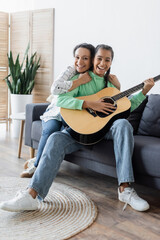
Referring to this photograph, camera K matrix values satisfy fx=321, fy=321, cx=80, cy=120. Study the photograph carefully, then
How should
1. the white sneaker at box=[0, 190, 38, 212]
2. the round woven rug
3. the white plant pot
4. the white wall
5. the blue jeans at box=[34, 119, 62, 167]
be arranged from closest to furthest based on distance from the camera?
the round woven rug → the white sneaker at box=[0, 190, 38, 212] → the blue jeans at box=[34, 119, 62, 167] → the white wall → the white plant pot

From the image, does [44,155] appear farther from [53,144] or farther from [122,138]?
[122,138]

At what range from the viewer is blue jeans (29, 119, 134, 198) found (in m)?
1.98

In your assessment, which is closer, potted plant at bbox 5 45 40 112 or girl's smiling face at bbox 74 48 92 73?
girl's smiling face at bbox 74 48 92 73

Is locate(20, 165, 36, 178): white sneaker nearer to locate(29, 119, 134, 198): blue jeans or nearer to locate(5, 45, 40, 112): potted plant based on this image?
locate(29, 119, 134, 198): blue jeans

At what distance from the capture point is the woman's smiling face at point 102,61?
234cm

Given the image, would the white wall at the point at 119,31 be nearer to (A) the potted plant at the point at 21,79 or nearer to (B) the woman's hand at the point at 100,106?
(A) the potted plant at the point at 21,79

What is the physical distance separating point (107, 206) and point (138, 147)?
0.45 meters

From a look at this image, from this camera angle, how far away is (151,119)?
265cm

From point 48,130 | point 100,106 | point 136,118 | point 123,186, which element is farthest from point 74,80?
point 123,186

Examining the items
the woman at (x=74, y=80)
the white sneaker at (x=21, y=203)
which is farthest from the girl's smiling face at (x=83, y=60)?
the white sneaker at (x=21, y=203)

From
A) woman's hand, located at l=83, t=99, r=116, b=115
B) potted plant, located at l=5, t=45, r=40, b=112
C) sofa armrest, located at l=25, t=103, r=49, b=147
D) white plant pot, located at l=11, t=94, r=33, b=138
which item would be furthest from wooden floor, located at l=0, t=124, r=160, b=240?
potted plant, located at l=5, t=45, r=40, b=112

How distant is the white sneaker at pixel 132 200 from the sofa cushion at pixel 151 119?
0.69 m

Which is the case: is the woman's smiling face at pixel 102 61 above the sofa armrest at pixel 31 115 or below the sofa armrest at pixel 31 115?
above

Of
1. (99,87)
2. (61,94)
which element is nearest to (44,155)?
(61,94)
